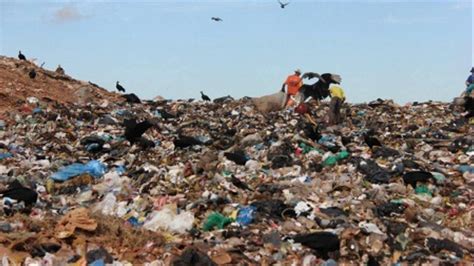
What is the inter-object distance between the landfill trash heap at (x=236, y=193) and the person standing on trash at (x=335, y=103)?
0.77 ft

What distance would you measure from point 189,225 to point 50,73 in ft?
45.6

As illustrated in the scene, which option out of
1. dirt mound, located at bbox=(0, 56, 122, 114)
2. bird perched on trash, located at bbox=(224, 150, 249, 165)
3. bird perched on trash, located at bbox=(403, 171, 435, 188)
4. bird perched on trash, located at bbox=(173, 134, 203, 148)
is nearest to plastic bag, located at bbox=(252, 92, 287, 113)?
dirt mound, located at bbox=(0, 56, 122, 114)

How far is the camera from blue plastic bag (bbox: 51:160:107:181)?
7.54m

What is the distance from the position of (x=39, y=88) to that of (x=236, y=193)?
1087 cm

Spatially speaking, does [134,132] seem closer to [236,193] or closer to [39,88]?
[236,193]

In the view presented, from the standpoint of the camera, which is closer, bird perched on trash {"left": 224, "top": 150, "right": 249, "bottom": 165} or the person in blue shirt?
bird perched on trash {"left": 224, "top": 150, "right": 249, "bottom": 165}

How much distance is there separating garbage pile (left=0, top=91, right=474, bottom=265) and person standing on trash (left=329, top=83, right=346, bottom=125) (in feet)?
0.96

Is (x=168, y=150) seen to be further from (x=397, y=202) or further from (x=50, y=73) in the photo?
(x=50, y=73)

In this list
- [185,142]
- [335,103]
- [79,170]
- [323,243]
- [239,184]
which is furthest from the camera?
[335,103]

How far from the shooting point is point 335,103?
12.2 meters

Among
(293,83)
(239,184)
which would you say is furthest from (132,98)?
(239,184)

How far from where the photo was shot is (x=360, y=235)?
5.14 metres

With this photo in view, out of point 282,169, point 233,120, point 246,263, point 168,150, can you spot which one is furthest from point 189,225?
point 233,120

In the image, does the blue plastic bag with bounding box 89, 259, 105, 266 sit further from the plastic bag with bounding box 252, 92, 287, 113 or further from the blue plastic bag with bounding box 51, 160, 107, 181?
the plastic bag with bounding box 252, 92, 287, 113
